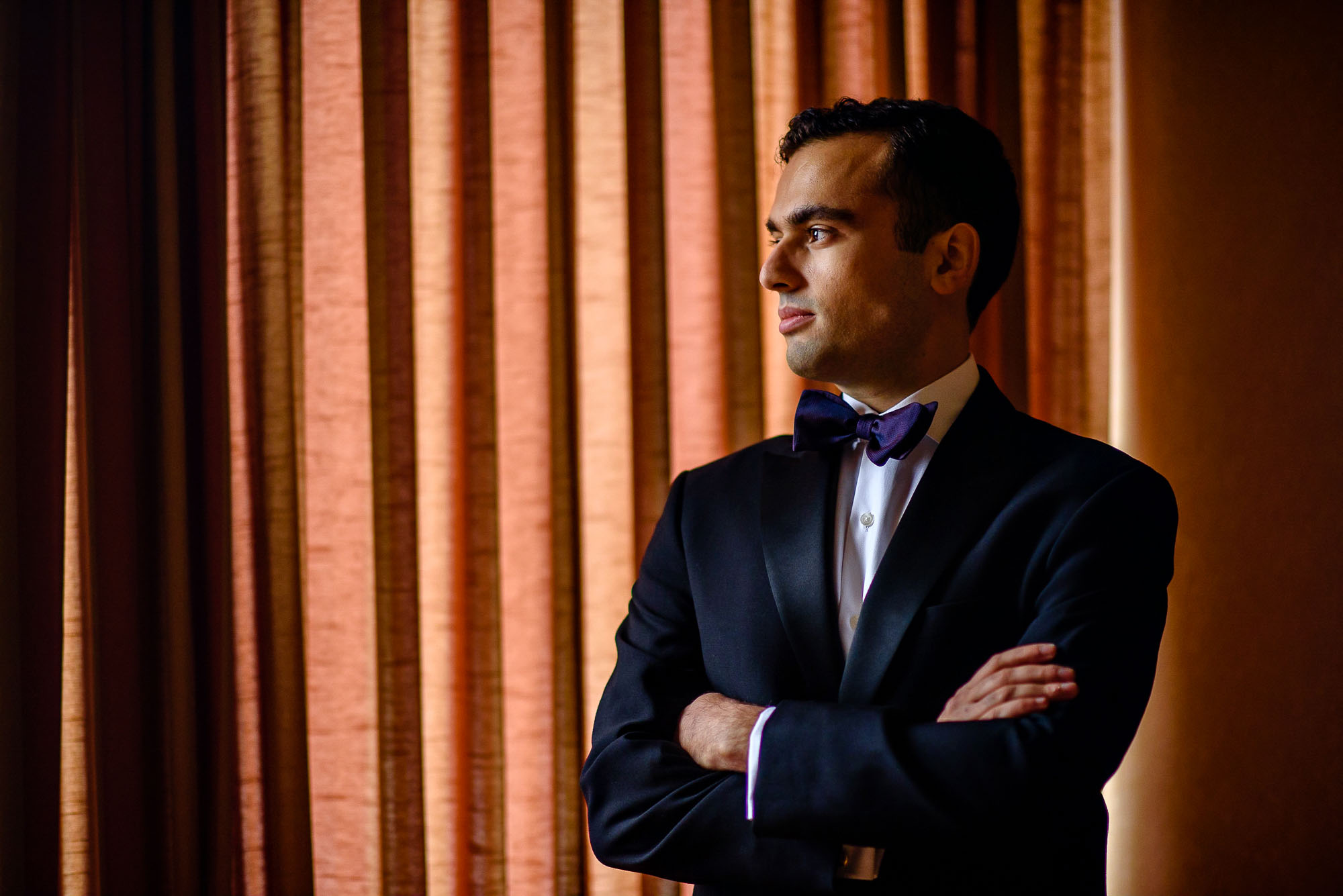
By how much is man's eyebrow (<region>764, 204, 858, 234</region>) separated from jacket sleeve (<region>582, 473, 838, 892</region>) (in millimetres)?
514

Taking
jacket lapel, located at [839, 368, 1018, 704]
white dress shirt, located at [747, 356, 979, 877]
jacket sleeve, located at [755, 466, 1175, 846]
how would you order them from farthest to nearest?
1. white dress shirt, located at [747, 356, 979, 877]
2. jacket lapel, located at [839, 368, 1018, 704]
3. jacket sleeve, located at [755, 466, 1175, 846]

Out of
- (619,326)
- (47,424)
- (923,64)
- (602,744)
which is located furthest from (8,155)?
(923,64)

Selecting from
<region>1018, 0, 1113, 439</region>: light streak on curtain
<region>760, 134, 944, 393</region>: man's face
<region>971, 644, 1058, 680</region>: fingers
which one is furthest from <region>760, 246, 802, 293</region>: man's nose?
<region>1018, 0, 1113, 439</region>: light streak on curtain

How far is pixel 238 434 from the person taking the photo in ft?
6.35

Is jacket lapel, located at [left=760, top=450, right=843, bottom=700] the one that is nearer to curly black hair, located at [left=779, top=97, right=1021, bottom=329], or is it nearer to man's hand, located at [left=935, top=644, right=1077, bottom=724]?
man's hand, located at [left=935, top=644, right=1077, bottom=724]

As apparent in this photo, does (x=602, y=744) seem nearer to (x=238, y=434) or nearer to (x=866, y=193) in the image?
(x=866, y=193)

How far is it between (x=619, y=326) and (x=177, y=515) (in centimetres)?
101

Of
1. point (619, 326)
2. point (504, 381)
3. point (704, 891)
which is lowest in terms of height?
point (704, 891)

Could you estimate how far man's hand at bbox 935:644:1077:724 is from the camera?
3.48ft

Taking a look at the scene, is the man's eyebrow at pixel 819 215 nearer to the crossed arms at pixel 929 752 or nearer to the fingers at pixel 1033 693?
the crossed arms at pixel 929 752

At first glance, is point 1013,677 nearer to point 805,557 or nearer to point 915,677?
point 915,677

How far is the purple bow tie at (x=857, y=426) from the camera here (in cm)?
125

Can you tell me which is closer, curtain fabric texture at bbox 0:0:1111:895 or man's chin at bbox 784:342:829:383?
man's chin at bbox 784:342:829:383

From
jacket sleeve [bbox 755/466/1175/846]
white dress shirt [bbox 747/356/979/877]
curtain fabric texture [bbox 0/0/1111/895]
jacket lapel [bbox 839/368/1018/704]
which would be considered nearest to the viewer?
jacket sleeve [bbox 755/466/1175/846]
